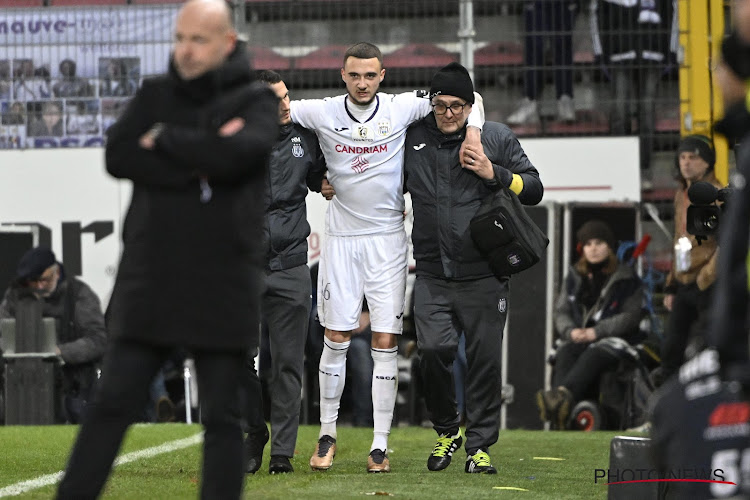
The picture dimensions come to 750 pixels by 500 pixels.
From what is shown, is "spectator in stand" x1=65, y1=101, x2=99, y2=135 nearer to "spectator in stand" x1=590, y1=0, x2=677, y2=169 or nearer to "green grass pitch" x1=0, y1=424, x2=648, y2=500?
"green grass pitch" x1=0, y1=424, x2=648, y2=500

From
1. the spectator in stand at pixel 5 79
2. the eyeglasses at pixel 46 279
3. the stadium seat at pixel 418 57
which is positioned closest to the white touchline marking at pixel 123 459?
the eyeglasses at pixel 46 279

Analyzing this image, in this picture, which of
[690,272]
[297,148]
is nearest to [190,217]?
[297,148]

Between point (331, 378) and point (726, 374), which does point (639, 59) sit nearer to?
point (331, 378)

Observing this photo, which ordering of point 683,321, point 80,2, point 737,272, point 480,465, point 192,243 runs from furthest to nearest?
point 80,2, point 683,321, point 480,465, point 192,243, point 737,272

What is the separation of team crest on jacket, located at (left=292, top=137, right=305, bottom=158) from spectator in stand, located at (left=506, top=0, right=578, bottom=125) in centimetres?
551

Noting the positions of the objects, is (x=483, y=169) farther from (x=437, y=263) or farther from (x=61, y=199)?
(x=61, y=199)

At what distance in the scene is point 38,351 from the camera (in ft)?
39.2

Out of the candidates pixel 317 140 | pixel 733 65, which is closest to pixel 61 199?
pixel 317 140

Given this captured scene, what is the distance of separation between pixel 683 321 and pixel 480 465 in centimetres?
373

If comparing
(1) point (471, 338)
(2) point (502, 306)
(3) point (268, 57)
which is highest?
(3) point (268, 57)

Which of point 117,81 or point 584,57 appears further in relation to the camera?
point 117,81

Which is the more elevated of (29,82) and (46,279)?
(29,82)

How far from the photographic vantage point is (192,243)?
4293mm

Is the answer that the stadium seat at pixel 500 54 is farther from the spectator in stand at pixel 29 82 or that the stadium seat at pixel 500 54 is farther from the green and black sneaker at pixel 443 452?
the green and black sneaker at pixel 443 452
